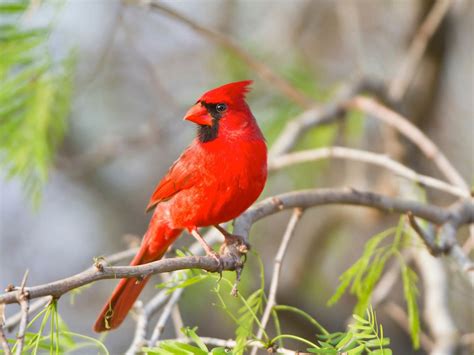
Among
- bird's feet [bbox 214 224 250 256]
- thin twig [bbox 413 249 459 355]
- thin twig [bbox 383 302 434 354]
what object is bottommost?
thin twig [bbox 383 302 434 354]

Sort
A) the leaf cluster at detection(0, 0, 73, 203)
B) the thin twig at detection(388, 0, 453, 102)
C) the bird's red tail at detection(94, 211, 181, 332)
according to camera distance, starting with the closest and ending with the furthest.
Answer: the bird's red tail at detection(94, 211, 181, 332) < the leaf cluster at detection(0, 0, 73, 203) < the thin twig at detection(388, 0, 453, 102)

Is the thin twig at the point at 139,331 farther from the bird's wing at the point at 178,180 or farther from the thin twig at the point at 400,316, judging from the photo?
the thin twig at the point at 400,316

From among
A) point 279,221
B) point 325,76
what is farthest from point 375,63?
point 279,221

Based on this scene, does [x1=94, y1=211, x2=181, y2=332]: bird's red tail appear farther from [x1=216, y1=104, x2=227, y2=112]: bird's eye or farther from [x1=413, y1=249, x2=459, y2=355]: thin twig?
[x1=413, y1=249, x2=459, y2=355]: thin twig

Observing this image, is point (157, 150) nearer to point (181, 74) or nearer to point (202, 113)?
point (181, 74)

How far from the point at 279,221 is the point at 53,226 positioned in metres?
1.92

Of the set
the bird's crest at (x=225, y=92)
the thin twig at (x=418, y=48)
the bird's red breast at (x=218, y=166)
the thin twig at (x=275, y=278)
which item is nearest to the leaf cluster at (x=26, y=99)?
the bird's red breast at (x=218, y=166)

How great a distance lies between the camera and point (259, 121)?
4031mm

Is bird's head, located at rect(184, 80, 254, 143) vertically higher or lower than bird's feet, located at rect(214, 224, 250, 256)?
higher

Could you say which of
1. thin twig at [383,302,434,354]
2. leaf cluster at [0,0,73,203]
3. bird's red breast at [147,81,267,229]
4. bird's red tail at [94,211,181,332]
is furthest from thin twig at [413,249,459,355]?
leaf cluster at [0,0,73,203]

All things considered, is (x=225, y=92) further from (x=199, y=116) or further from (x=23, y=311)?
(x=23, y=311)

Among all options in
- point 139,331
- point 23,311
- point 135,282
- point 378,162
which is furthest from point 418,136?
point 23,311

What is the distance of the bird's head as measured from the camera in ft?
7.77

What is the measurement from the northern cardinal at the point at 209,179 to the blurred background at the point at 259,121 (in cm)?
149
